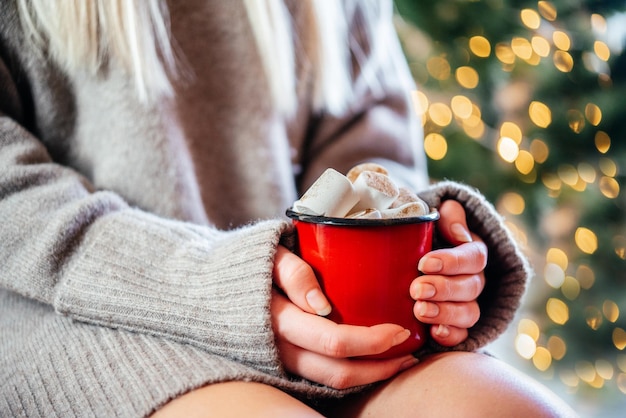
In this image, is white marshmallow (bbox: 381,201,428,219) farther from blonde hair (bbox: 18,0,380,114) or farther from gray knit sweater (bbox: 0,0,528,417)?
blonde hair (bbox: 18,0,380,114)

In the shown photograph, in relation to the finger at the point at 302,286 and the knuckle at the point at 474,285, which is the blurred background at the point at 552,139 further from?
the finger at the point at 302,286

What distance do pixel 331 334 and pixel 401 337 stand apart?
0.20 feet

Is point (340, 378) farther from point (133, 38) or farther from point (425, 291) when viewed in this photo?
point (133, 38)

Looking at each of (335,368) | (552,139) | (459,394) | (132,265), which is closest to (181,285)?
(132,265)

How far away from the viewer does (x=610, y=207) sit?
131 centimetres

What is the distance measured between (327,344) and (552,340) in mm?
1216

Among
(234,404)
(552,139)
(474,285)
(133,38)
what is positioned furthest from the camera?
(552,139)

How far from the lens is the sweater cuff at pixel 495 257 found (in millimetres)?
546

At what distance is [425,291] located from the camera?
0.45 metres

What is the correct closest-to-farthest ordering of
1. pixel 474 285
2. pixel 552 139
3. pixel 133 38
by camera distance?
1. pixel 474 285
2. pixel 133 38
3. pixel 552 139

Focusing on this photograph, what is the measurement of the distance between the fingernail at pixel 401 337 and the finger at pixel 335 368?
3 centimetres

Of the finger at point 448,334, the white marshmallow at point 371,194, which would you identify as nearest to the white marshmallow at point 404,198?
the white marshmallow at point 371,194

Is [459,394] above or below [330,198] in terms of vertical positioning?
below

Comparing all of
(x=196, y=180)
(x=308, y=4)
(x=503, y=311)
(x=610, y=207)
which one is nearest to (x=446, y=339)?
(x=503, y=311)
